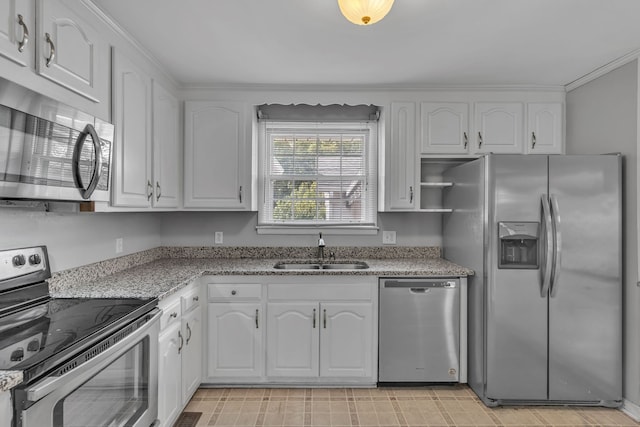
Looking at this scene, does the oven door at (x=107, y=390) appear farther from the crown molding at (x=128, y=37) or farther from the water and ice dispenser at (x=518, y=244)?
the water and ice dispenser at (x=518, y=244)

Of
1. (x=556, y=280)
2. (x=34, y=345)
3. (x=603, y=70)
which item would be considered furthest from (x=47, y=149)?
(x=603, y=70)

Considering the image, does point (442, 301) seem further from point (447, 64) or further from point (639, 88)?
point (639, 88)

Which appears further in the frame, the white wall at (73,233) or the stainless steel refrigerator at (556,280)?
the stainless steel refrigerator at (556,280)

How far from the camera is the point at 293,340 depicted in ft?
8.92

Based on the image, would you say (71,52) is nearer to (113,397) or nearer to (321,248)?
(113,397)

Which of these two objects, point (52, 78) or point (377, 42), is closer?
point (52, 78)

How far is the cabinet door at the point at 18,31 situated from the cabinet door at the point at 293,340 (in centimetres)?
196

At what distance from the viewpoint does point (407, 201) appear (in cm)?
310

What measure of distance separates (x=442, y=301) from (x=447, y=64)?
1686 mm

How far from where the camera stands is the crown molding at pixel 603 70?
2443mm

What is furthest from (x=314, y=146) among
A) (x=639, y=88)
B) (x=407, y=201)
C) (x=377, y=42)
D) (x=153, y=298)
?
(x=639, y=88)

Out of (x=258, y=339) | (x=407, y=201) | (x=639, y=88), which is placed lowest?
(x=258, y=339)

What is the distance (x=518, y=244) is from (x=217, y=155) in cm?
232

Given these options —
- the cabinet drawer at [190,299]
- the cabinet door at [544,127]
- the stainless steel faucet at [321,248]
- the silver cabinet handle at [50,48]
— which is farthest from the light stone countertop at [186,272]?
the cabinet door at [544,127]
